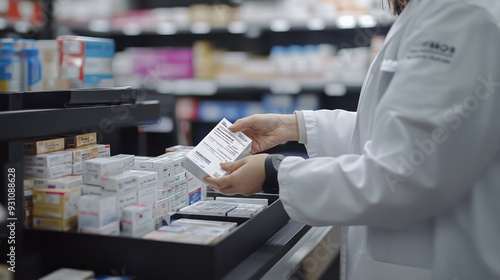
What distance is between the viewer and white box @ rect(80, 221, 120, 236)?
1258mm

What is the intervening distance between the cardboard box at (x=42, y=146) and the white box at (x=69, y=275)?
0.33m

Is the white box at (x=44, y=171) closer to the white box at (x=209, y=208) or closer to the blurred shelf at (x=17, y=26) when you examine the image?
the white box at (x=209, y=208)

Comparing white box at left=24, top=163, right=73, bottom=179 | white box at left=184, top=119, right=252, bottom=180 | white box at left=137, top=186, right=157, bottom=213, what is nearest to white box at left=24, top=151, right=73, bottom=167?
white box at left=24, top=163, right=73, bottom=179

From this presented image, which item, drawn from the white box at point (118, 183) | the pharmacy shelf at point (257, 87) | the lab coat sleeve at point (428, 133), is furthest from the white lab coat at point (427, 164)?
the pharmacy shelf at point (257, 87)

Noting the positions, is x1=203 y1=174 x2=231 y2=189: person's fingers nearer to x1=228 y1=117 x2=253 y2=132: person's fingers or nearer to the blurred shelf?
x1=228 y1=117 x2=253 y2=132: person's fingers

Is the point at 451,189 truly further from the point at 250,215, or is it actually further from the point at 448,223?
the point at 250,215

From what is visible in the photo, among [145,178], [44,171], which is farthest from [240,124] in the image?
[44,171]

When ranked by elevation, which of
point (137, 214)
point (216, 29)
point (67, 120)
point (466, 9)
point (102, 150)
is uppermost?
point (216, 29)

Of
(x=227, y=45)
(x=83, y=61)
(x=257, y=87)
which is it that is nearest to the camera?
(x=83, y=61)

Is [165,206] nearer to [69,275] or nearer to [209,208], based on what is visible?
[209,208]

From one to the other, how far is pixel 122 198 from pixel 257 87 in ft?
12.8

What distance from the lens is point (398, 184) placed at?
1163mm

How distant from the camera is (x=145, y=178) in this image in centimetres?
141

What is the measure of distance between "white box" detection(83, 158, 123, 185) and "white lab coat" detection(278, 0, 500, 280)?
1.40 feet
